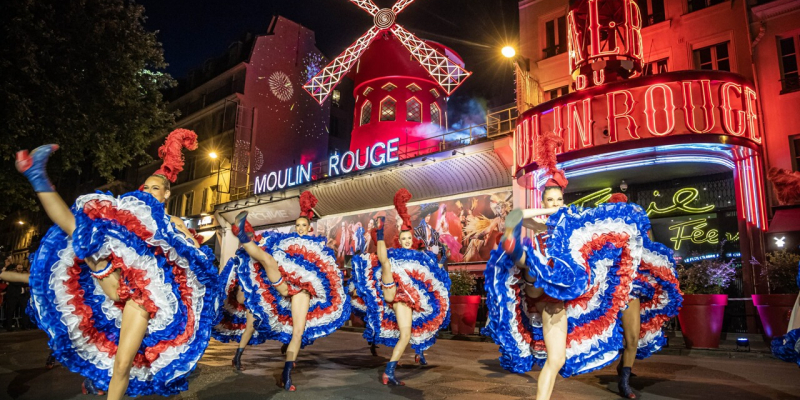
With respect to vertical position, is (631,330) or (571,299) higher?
(571,299)

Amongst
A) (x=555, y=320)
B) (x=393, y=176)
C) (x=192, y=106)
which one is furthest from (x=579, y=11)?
(x=192, y=106)

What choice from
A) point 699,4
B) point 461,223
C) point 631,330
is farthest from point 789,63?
point 631,330

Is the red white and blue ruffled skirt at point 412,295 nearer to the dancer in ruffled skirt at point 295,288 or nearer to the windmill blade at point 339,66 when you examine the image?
the dancer in ruffled skirt at point 295,288

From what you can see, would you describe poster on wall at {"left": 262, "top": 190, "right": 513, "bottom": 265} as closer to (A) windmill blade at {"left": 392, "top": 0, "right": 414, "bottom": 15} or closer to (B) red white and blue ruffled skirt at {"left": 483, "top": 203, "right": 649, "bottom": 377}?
(A) windmill blade at {"left": 392, "top": 0, "right": 414, "bottom": 15}

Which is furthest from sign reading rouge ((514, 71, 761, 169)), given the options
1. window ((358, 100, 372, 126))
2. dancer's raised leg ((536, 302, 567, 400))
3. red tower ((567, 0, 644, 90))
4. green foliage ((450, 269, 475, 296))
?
window ((358, 100, 372, 126))

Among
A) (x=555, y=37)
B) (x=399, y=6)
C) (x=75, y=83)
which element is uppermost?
A: (x=399, y=6)

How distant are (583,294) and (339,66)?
23.7m

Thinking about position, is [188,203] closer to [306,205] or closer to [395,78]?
[395,78]

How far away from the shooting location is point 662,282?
5391 mm

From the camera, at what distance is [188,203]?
109 ft

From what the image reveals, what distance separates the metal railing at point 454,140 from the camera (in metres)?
17.5

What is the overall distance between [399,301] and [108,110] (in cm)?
1146

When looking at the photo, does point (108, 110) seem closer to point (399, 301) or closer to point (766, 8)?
point (399, 301)

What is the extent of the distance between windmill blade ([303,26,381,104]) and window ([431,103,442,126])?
4.46 m
